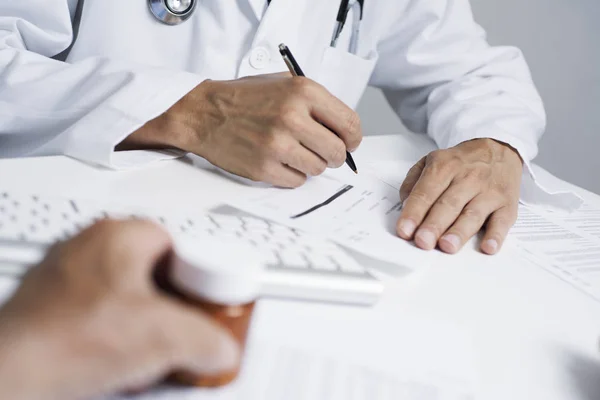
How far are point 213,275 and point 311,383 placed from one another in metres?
0.10

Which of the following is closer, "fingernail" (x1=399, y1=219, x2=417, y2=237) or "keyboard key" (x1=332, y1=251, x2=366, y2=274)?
"keyboard key" (x1=332, y1=251, x2=366, y2=274)

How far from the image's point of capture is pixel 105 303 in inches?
9.5

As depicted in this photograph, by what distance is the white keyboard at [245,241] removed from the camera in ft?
1.27

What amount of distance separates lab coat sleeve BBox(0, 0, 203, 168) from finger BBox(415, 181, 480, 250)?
31 cm

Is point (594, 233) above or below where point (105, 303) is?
below

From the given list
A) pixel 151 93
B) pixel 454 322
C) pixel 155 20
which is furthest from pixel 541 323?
pixel 155 20

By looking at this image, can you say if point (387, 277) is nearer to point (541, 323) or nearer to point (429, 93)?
point (541, 323)

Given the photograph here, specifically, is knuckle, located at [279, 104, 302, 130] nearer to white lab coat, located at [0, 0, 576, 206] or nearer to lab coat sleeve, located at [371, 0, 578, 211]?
white lab coat, located at [0, 0, 576, 206]

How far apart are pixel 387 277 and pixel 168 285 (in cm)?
24

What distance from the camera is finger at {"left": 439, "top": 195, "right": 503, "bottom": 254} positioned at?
57cm

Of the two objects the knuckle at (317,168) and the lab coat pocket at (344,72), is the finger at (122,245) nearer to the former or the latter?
the knuckle at (317,168)

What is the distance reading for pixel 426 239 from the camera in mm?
556

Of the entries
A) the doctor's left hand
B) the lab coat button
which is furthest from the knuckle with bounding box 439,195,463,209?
the lab coat button

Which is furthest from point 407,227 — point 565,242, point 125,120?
point 125,120
